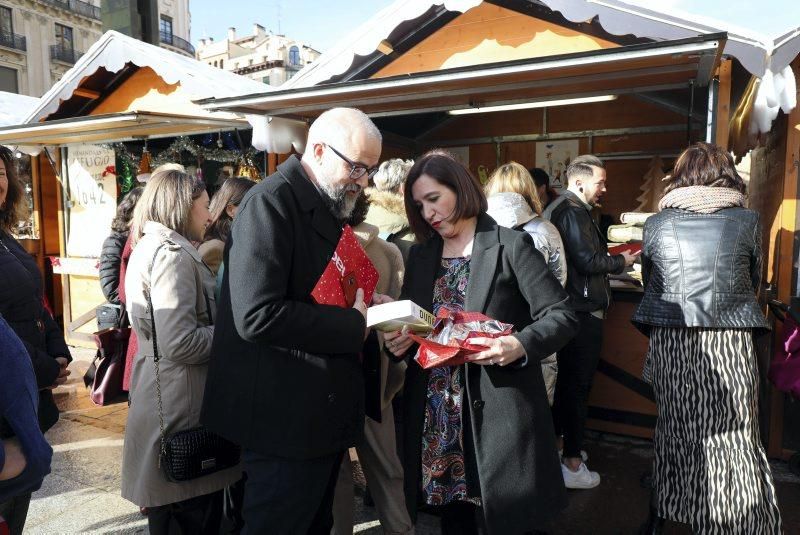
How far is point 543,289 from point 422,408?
63 centimetres

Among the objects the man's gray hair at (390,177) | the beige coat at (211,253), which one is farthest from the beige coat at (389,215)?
the beige coat at (211,253)

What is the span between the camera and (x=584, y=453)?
3.84m

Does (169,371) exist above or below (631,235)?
below

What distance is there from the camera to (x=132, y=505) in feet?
11.0

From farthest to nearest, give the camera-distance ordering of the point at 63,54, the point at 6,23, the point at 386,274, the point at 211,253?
1. the point at 63,54
2. the point at 6,23
3. the point at 211,253
4. the point at 386,274

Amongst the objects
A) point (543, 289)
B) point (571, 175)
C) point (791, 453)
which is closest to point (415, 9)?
point (571, 175)

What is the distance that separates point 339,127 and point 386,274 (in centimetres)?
111

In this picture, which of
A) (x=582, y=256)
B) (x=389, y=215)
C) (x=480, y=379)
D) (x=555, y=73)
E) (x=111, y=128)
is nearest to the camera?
(x=480, y=379)

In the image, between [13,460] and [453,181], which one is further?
[453,181]

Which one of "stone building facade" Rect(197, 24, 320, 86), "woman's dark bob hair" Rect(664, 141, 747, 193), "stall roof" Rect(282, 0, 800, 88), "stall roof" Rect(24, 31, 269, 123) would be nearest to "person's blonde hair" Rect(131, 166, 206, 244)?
"stall roof" Rect(282, 0, 800, 88)

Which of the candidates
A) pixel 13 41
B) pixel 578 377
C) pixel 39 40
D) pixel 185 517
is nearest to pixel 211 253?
pixel 185 517

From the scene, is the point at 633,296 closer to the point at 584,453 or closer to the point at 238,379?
the point at 584,453

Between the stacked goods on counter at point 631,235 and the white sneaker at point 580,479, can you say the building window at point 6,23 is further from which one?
the white sneaker at point 580,479

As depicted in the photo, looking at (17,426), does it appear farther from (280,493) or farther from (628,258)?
(628,258)
